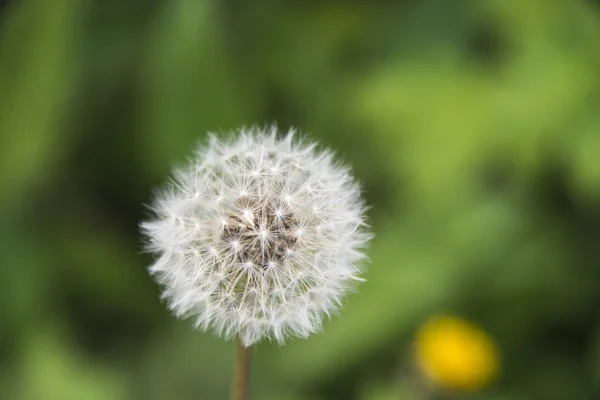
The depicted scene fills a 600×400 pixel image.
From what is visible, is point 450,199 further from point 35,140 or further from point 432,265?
point 35,140

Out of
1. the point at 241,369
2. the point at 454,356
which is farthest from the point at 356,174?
the point at 241,369

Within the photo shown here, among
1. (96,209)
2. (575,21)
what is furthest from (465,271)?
(96,209)

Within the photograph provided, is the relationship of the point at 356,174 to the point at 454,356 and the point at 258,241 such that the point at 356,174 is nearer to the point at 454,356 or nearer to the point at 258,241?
the point at 454,356

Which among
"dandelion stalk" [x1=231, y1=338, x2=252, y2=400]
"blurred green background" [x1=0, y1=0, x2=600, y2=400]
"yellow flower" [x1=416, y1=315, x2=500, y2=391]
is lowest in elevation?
"dandelion stalk" [x1=231, y1=338, x2=252, y2=400]

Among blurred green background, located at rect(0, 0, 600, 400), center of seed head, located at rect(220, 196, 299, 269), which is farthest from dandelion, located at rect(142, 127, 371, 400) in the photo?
blurred green background, located at rect(0, 0, 600, 400)

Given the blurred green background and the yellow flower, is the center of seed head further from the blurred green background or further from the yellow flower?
the yellow flower

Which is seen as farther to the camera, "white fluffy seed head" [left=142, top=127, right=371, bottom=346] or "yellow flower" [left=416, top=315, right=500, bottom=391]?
"yellow flower" [left=416, top=315, right=500, bottom=391]
